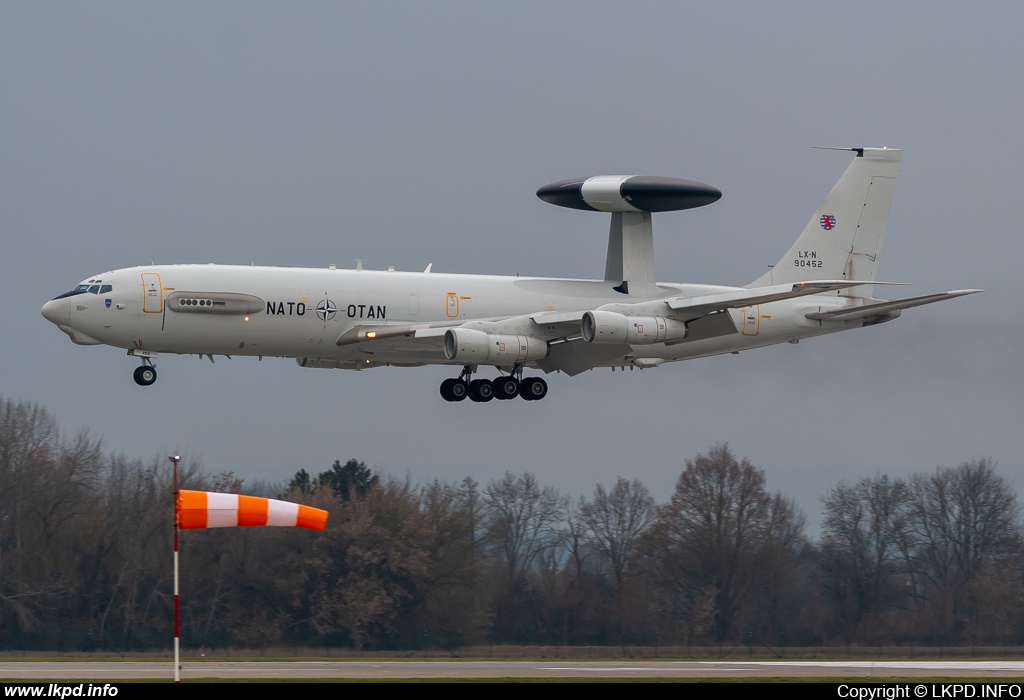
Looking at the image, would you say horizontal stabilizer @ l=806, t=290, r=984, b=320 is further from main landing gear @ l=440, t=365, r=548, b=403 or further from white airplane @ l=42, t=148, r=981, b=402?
main landing gear @ l=440, t=365, r=548, b=403

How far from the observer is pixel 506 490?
72.4 m

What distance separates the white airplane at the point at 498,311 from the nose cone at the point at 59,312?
0.04 metres

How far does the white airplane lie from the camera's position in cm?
4253

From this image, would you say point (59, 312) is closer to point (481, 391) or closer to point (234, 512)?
point (481, 391)

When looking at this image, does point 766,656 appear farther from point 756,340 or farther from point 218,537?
point 218,537

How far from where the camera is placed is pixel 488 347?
44188 millimetres

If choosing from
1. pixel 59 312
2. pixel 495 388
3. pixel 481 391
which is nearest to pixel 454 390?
pixel 481 391

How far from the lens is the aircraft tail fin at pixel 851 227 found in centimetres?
5194

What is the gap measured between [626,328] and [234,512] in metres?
20.4

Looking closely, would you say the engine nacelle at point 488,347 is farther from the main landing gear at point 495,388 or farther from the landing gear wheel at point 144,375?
the landing gear wheel at point 144,375

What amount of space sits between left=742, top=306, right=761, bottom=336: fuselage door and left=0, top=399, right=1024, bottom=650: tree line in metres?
15.6

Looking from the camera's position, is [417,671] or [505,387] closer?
[417,671]
